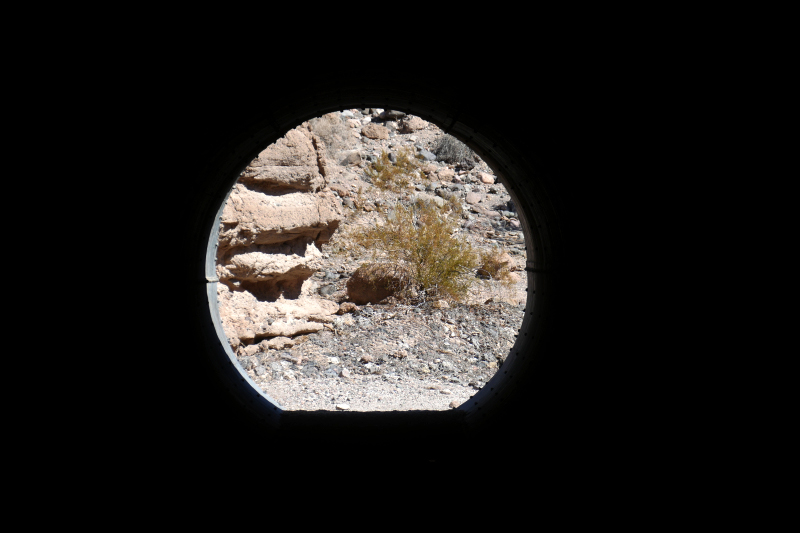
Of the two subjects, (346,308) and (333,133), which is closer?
(346,308)

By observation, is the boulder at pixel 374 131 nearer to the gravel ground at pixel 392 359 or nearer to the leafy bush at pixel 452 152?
the leafy bush at pixel 452 152

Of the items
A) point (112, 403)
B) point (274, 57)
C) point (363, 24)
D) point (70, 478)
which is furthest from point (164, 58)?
point (70, 478)

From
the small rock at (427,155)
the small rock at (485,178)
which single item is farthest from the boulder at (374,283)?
the small rock at (427,155)

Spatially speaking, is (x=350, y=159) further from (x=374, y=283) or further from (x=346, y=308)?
(x=346, y=308)

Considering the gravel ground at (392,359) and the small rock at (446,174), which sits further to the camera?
the small rock at (446,174)

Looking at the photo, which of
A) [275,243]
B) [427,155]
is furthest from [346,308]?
[427,155]

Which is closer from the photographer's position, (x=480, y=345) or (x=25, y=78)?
(x=25, y=78)

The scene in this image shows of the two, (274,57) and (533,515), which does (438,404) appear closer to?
(533,515)
